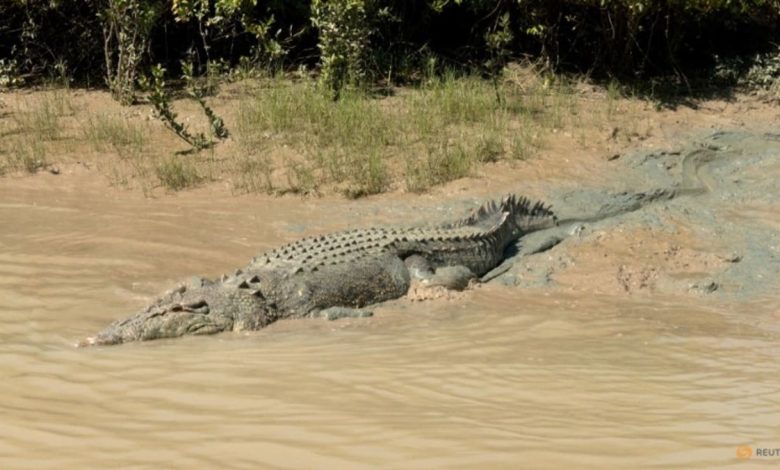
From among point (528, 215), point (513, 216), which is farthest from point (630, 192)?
point (513, 216)

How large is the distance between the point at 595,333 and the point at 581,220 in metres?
2.94

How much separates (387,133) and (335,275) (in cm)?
383

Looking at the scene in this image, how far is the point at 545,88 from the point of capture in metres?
12.8

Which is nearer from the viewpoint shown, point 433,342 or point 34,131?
point 433,342

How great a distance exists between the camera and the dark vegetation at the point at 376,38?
12422 millimetres

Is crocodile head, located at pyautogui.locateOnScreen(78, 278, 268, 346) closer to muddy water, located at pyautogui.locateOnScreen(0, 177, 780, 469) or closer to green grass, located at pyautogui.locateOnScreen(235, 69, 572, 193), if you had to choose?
muddy water, located at pyautogui.locateOnScreen(0, 177, 780, 469)

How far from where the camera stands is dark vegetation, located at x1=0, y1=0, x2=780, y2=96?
40.8ft

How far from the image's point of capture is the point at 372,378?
5.32m

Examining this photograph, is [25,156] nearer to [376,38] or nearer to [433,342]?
[376,38]

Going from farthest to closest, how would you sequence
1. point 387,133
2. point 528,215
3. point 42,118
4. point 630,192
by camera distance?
point 42,118 → point 387,133 → point 630,192 → point 528,215

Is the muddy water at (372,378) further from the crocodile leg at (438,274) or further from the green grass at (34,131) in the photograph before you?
the green grass at (34,131)

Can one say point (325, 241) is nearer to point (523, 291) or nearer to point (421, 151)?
point (523, 291)

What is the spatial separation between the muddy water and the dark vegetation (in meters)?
4.49

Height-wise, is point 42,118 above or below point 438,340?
above
